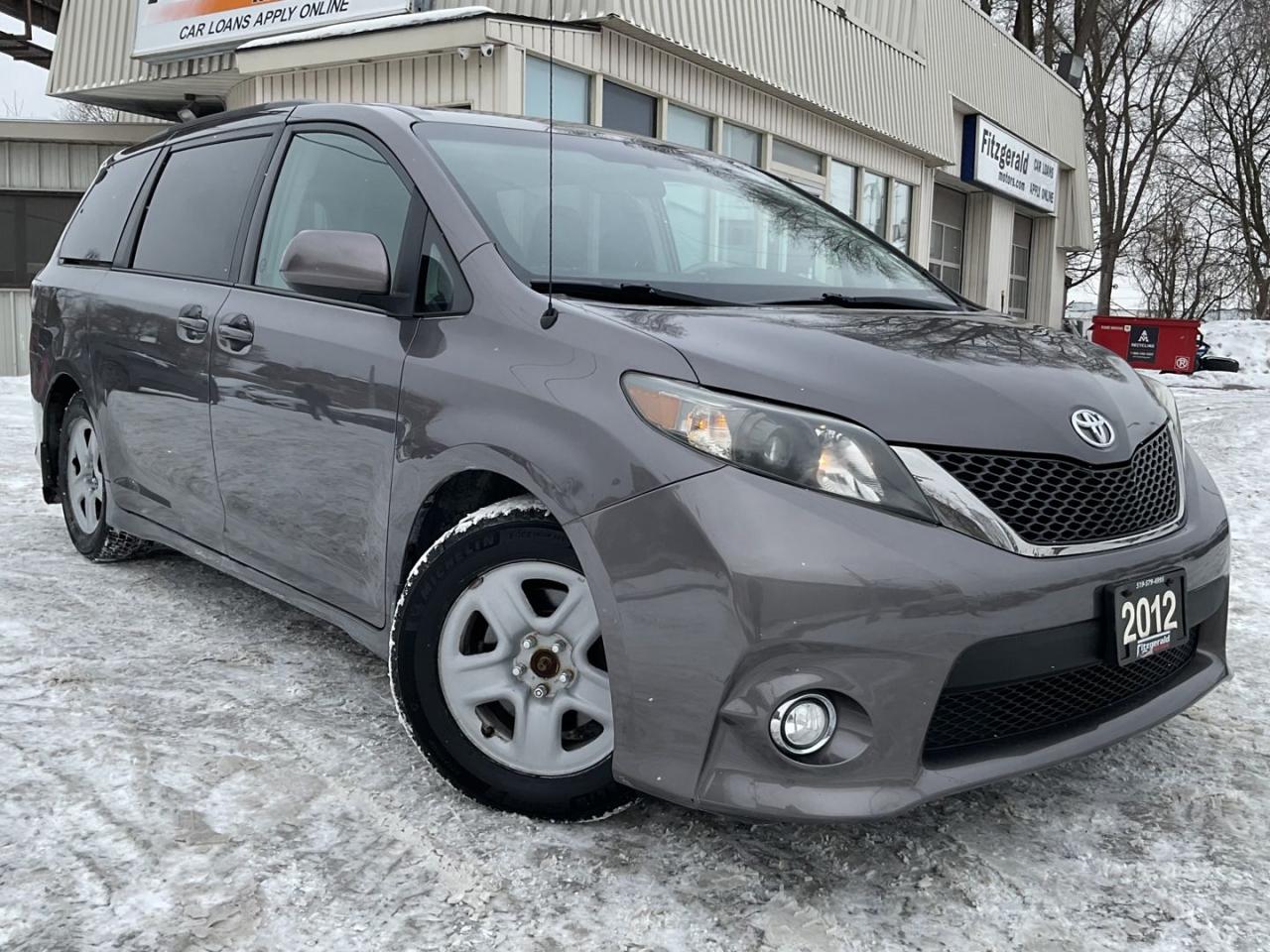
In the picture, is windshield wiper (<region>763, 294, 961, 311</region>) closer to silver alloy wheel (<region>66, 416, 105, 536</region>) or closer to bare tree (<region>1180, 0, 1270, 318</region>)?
silver alloy wheel (<region>66, 416, 105, 536</region>)

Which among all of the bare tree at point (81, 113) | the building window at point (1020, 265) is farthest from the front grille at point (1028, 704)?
the bare tree at point (81, 113)

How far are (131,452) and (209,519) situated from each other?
0.62 meters

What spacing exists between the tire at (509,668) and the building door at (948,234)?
Answer: 58.2ft

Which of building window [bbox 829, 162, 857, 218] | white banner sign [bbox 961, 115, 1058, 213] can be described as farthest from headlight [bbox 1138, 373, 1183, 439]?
white banner sign [bbox 961, 115, 1058, 213]

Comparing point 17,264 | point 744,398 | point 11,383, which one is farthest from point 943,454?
point 17,264

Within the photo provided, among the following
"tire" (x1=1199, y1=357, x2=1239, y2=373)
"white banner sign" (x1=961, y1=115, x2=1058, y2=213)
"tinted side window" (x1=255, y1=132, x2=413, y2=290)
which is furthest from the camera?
"tire" (x1=1199, y1=357, x2=1239, y2=373)

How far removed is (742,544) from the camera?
1.93 metres

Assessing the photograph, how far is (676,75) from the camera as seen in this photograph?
1039 cm

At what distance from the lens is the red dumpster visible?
19.4 meters

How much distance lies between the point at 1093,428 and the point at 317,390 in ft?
5.88

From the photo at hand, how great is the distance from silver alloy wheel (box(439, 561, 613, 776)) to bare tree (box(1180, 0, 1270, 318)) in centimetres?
3257

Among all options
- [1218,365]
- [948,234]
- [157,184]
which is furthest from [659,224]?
[1218,365]

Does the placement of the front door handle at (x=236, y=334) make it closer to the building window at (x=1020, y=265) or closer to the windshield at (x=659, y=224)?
the windshield at (x=659, y=224)

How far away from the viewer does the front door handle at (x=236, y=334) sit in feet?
10.1
